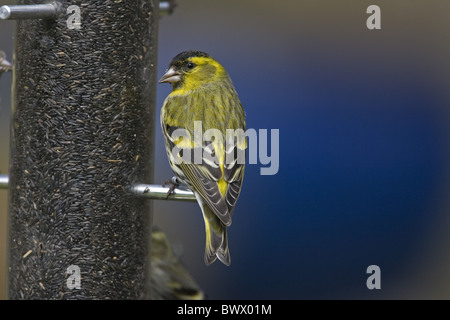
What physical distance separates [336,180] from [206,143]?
3402 millimetres

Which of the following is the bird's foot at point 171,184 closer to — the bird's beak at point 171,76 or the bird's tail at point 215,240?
A: the bird's tail at point 215,240

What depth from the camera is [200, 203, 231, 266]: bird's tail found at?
4.25 m

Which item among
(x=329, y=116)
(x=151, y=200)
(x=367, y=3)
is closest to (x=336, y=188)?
(x=329, y=116)

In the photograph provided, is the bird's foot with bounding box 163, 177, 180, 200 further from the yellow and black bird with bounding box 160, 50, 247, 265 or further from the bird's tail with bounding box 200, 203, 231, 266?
the bird's tail with bounding box 200, 203, 231, 266

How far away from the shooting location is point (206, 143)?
4402 millimetres

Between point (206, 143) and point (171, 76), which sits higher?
point (171, 76)

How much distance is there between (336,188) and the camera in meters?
7.64

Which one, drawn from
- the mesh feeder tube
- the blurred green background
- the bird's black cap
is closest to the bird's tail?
the mesh feeder tube

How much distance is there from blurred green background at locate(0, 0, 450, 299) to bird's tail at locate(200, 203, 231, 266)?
311 centimetres

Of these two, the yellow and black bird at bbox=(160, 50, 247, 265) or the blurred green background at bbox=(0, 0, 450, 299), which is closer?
the yellow and black bird at bbox=(160, 50, 247, 265)

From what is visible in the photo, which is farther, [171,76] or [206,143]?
[171,76]

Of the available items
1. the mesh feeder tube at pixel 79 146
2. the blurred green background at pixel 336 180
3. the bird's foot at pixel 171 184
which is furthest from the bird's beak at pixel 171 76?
the blurred green background at pixel 336 180

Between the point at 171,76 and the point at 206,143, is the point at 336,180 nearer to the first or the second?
the point at 171,76

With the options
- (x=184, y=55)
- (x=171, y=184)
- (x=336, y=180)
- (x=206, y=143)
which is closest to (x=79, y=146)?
(x=171, y=184)
